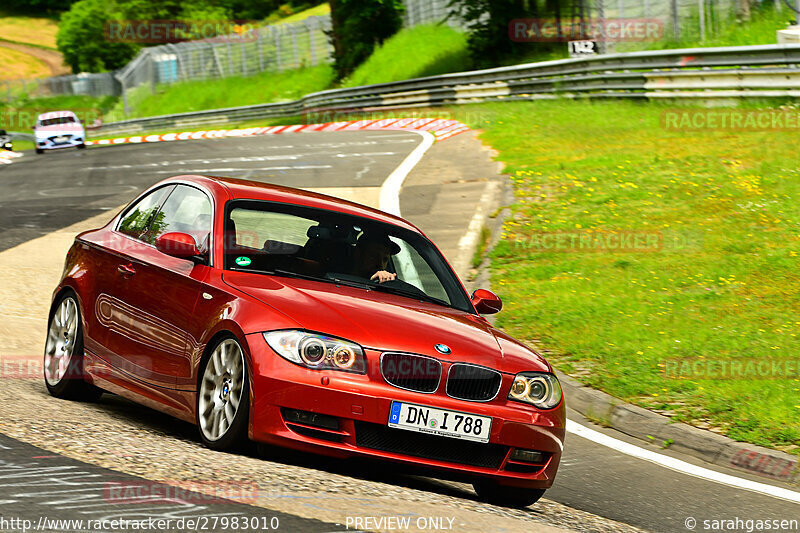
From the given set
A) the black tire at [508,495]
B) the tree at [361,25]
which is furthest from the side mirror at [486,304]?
the tree at [361,25]

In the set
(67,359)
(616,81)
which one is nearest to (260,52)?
(616,81)

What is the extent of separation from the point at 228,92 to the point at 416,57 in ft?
72.2

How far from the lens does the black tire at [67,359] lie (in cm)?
737

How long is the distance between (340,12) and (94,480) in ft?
165

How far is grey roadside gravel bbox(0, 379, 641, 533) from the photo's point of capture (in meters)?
4.88

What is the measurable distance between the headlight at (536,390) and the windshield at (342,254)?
3.30 ft

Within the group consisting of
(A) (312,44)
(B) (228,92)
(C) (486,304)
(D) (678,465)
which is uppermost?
(A) (312,44)

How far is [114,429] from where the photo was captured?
6.15 m

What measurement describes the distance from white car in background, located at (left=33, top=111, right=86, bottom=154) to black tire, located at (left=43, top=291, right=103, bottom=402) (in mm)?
33125

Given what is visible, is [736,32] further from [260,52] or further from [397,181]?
[260,52]

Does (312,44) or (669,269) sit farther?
(312,44)

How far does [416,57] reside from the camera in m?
47.7

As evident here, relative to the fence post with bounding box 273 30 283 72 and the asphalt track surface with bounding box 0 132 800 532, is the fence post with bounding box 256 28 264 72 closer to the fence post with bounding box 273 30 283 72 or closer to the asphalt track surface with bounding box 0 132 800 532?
the fence post with bounding box 273 30 283 72

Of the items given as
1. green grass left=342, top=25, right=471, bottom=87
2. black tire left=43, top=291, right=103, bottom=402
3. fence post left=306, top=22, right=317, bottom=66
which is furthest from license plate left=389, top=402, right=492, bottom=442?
fence post left=306, top=22, right=317, bottom=66
